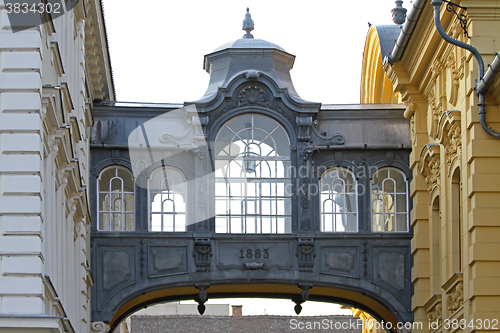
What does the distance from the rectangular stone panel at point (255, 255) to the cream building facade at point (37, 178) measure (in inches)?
187

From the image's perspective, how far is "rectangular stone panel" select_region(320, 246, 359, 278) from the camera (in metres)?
24.4

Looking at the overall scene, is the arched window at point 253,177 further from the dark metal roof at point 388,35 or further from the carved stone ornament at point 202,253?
the dark metal roof at point 388,35

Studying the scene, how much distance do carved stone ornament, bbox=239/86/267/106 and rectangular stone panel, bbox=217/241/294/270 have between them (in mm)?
3216

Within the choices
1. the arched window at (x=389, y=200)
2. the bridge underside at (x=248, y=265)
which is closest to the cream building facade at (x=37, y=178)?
the bridge underside at (x=248, y=265)

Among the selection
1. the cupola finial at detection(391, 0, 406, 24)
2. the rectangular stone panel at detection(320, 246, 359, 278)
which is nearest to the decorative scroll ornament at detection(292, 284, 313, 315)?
the rectangular stone panel at detection(320, 246, 359, 278)

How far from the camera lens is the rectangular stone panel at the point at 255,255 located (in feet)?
79.9

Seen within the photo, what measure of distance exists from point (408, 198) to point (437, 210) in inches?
55.0

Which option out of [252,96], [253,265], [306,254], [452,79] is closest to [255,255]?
[253,265]

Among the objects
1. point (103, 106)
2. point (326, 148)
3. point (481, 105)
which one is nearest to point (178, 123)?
point (103, 106)

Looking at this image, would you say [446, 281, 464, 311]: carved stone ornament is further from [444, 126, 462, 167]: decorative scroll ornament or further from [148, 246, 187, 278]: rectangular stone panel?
[148, 246, 187, 278]: rectangular stone panel

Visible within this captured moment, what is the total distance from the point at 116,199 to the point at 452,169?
772 cm

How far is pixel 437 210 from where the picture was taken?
2347cm

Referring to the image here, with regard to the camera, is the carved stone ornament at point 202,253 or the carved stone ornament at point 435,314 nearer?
the carved stone ornament at point 435,314

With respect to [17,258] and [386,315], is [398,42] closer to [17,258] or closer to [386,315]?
[386,315]
